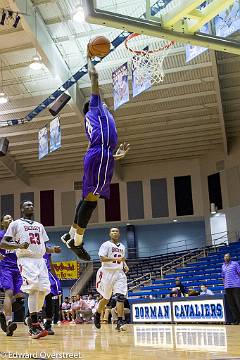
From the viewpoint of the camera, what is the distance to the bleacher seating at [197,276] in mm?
17312

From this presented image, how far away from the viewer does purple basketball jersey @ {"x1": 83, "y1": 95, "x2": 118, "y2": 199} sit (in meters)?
4.88

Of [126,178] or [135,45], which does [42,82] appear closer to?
[135,45]

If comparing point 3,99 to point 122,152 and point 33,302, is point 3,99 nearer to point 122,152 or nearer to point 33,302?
point 33,302

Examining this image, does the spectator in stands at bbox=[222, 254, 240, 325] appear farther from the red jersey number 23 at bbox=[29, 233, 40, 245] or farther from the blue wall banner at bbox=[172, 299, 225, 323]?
the red jersey number 23 at bbox=[29, 233, 40, 245]

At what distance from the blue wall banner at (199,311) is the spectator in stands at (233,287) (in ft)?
0.87

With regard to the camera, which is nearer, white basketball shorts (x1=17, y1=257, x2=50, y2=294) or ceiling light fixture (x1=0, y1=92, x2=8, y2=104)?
white basketball shorts (x1=17, y1=257, x2=50, y2=294)

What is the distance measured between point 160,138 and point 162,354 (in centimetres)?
2041

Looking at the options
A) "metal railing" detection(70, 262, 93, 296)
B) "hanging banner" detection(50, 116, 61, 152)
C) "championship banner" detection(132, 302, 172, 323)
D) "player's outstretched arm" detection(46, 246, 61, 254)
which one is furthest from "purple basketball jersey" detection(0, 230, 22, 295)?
"metal railing" detection(70, 262, 93, 296)

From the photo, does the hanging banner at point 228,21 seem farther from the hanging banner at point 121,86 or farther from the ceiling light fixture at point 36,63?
the ceiling light fixture at point 36,63

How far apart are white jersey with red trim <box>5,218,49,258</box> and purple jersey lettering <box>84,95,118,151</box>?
1.86 metres

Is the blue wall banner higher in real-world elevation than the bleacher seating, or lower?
lower

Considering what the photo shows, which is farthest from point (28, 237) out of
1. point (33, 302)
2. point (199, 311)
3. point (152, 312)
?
point (152, 312)

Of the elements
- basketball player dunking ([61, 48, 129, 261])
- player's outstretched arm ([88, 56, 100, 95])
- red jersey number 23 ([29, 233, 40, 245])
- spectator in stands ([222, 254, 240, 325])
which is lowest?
spectator in stands ([222, 254, 240, 325])

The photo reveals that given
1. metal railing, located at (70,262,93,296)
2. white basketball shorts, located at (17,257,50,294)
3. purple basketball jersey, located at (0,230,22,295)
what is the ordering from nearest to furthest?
white basketball shorts, located at (17,257,50,294) → purple basketball jersey, located at (0,230,22,295) → metal railing, located at (70,262,93,296)
